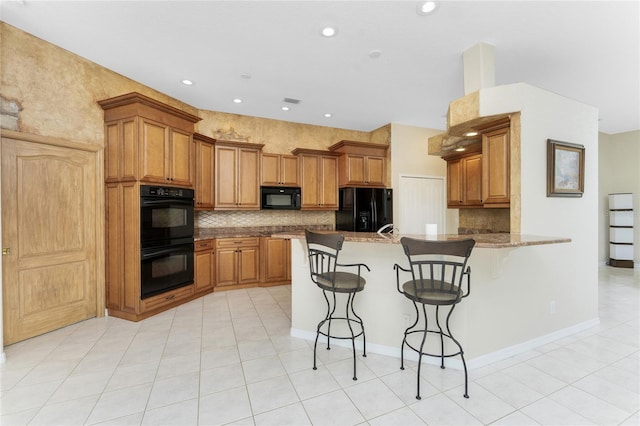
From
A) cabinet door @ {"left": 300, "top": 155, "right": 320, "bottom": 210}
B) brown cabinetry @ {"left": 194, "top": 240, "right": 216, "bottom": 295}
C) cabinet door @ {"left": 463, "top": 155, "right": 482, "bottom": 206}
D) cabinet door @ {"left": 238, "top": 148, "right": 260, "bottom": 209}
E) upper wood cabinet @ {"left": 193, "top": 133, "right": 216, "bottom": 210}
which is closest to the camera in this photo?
cabinet door @ {"left": 463, "top": 155, "right": 482, "bottom": 206}

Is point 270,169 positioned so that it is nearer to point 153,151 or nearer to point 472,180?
point 153,151

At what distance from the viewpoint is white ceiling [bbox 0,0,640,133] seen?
242 cm

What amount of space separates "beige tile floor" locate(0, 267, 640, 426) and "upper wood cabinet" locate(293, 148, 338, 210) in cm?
274

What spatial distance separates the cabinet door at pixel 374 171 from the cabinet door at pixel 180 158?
3.13 metres

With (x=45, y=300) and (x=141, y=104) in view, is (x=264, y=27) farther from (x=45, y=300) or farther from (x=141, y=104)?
(x=45, y=300)

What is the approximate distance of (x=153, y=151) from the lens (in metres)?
3.38

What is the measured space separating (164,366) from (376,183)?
439 cm

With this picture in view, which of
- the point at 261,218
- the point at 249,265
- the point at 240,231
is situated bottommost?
the point at 249,265

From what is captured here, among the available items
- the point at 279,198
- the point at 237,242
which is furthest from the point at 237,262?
the point at 279,198

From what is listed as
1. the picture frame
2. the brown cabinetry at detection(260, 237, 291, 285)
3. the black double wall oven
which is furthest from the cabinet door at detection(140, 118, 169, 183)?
the picture frame

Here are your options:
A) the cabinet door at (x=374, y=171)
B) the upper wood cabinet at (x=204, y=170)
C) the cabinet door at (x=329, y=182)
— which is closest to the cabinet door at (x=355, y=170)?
the cabinet door at (x=374, y=171)

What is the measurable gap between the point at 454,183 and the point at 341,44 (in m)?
2.78

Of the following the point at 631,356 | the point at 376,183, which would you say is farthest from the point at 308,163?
the point at 631,356

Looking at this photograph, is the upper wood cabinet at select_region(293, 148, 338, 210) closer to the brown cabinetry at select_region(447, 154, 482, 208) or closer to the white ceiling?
the white ceiling
